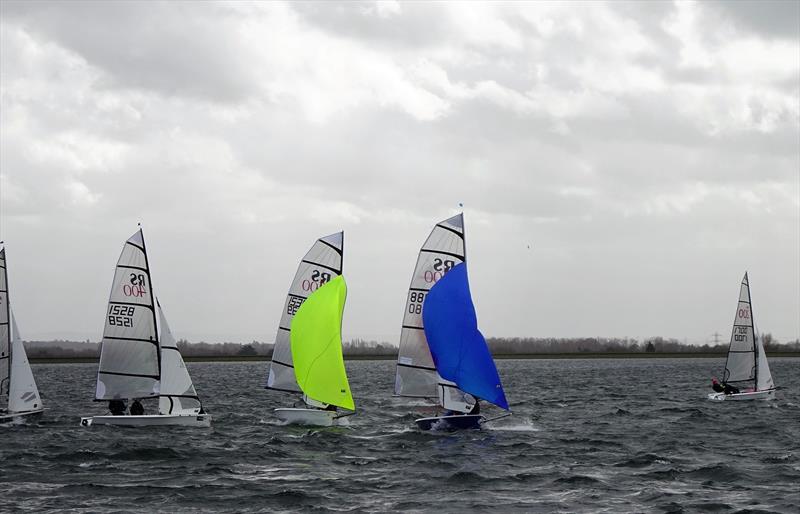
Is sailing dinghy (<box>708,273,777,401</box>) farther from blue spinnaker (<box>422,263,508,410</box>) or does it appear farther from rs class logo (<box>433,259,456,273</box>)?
rs class logo (<box>433,259,456,273</box>)

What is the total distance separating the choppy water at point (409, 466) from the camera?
2286cm

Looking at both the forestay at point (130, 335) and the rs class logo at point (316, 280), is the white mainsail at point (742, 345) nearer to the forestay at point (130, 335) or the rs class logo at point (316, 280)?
the rs class logo at point (316, 280)

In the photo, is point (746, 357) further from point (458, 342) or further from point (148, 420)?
point (148, 420)

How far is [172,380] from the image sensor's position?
37188 millimetres

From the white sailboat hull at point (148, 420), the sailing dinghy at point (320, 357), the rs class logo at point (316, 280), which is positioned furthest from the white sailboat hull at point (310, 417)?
→ the rs class logo at point (316, 280)

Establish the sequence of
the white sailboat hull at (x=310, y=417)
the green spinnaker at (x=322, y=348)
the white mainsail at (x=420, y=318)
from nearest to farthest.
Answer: the white mainsail at (x=420, y=318) → the green spinnaker at (x=322, y=348) → the white sailboat hull at (x=310, y=417)

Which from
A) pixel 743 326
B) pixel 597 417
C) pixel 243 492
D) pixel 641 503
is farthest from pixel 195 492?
pixel 743 326

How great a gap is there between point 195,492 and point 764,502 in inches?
566

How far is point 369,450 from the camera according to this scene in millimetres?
32344

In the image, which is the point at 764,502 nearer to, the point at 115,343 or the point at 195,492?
the point at 195,492

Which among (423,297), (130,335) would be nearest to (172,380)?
(130,335)

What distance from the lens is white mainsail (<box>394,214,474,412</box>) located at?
35281mm

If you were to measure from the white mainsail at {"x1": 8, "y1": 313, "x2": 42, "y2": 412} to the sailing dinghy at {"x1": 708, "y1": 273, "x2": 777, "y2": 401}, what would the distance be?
1498 inches

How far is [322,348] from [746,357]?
31.5 metres
